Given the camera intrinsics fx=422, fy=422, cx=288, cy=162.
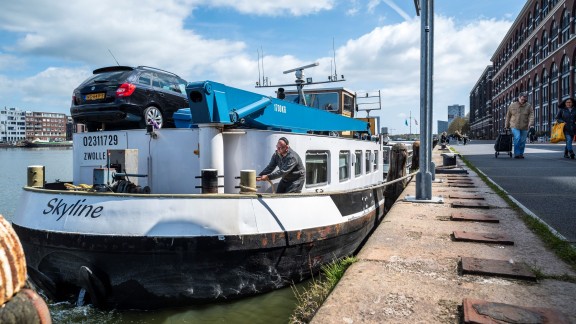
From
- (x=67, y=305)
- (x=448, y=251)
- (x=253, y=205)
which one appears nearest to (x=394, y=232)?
(x=448, y=251)

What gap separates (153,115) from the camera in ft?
26.9

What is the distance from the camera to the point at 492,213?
21.8ft

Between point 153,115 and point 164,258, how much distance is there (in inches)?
154

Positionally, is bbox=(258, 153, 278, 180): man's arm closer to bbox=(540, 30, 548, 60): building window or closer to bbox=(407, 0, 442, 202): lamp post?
bbox=(407, 0, 442, 202): lamp post

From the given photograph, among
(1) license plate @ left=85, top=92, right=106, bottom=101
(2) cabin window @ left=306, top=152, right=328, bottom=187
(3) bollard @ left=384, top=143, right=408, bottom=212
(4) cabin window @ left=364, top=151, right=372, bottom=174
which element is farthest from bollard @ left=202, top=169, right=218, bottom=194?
(3) bollard @ left=384, top=143, right=408, bottom=212

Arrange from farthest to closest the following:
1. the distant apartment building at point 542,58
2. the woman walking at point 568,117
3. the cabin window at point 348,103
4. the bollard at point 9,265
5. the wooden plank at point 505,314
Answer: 1. the distant apartment building at point 542,58
2. the woman walking at point 568,117
3. the cabin window at point 348,103
4. the wooden plank at point 505,314
5. the bollard at point 9,265

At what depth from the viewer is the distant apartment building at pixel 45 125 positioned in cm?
17050

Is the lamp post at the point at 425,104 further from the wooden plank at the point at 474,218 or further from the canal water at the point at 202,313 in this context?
the canal water at the point at 202,313

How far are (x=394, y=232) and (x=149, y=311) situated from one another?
10.8 ft

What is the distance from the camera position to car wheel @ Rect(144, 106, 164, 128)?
7.96 meters

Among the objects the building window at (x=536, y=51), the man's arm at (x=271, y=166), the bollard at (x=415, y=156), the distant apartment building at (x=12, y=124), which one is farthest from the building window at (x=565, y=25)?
the distant apartment building at (x=12, y=124)

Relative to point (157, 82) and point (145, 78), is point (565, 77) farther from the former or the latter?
point (145, 78)

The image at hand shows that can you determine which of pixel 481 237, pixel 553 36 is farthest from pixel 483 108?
pixel 481 237

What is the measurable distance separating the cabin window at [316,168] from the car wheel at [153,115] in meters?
2.98
